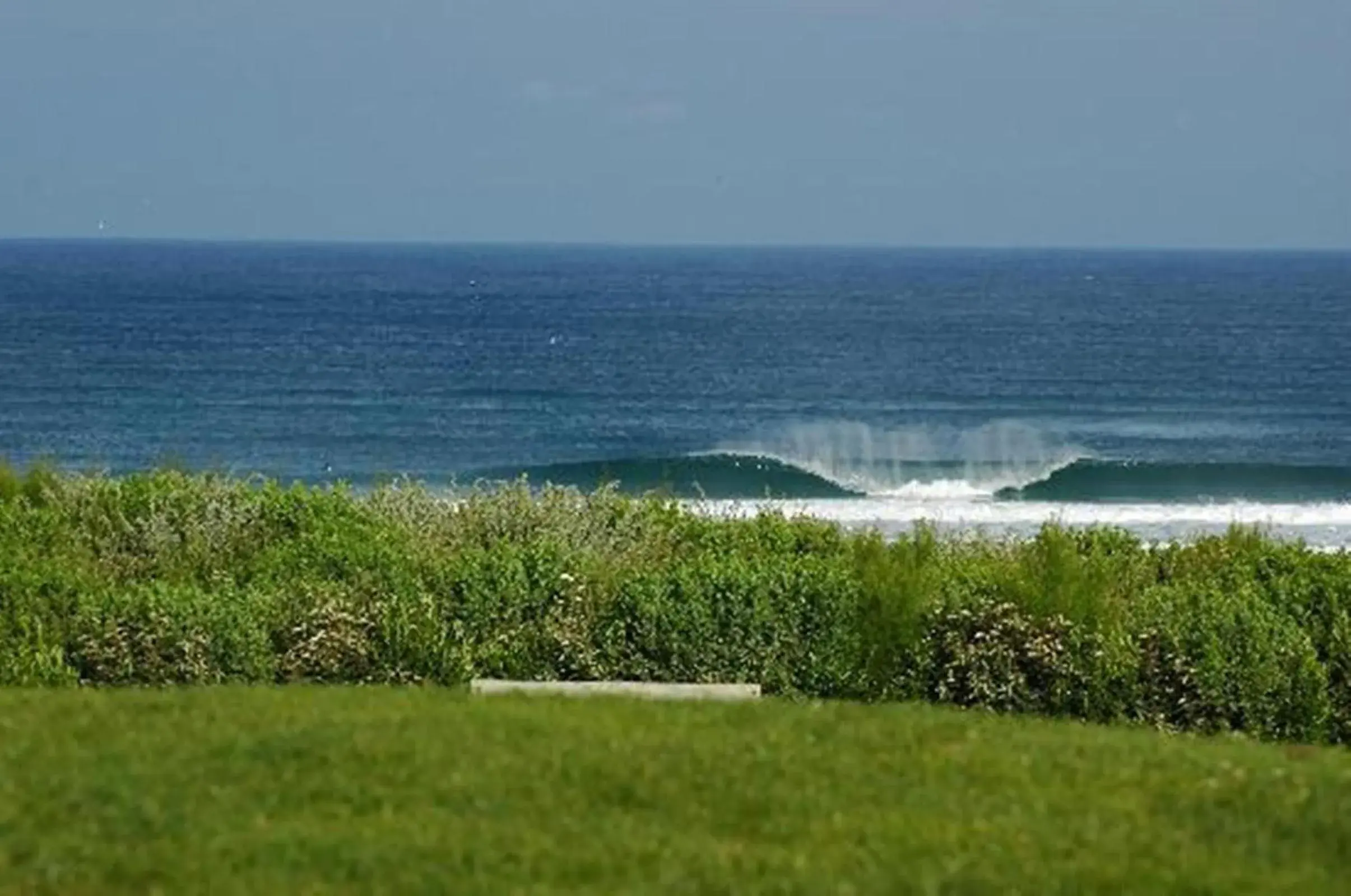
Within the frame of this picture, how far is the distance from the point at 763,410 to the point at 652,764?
178 feet

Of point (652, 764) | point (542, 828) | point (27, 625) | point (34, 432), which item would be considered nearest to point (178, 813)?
point (542, 828)

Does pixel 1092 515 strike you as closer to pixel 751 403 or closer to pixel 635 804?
pixel 751 403

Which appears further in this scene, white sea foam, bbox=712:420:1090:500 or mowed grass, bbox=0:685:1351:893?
white sea foam, bbox=712:420:1090:500

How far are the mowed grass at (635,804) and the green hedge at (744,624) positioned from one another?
112 inches

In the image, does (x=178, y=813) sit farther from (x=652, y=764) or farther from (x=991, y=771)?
(x=991, y=771)

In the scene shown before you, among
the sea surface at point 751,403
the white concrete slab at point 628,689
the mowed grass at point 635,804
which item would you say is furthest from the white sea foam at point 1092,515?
the mowed grass at point 635,804

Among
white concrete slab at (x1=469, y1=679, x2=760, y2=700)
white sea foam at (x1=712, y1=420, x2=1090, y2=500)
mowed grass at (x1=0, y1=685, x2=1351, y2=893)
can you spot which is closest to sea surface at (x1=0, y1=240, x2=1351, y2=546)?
white sea foam at (x1=712, y1=420, x2=1090, y2=500)

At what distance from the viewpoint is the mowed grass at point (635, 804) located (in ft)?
26.9

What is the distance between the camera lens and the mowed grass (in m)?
8.20

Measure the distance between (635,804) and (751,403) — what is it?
5691 cm

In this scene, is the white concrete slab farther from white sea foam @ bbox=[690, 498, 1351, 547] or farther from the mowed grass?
white sea foam @ bbox=[690, 498, 1351, 547]

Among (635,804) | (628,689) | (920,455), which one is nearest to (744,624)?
(628,689)

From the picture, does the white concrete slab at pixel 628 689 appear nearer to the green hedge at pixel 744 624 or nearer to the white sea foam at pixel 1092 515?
the green hedge at pixel 744 624

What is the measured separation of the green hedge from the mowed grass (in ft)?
9.37
